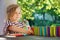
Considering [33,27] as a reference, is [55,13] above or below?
above

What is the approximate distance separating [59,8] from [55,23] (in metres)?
0.14

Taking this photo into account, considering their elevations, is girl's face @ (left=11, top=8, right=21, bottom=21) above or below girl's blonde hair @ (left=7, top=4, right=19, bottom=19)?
below

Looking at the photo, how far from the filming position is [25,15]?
4.10ft

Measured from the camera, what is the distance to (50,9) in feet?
4.06

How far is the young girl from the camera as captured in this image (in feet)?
3.86

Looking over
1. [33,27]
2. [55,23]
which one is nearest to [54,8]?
[55,23]

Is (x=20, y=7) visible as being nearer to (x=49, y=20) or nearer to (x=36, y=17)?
(x=36, y=17)

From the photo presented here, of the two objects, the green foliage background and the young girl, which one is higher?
the green foliage background

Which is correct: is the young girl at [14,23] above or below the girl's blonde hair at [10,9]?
below

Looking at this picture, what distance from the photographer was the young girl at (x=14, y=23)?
1177 mm

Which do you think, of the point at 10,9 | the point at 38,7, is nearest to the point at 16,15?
the point at 10,9

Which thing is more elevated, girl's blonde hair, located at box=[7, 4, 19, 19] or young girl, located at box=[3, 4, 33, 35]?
girl's blonde hair, located at box=[7, 4, 19, 19]

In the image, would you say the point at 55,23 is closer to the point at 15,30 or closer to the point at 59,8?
the point at 59,8

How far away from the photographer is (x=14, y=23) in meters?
1.20
